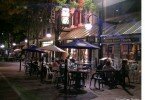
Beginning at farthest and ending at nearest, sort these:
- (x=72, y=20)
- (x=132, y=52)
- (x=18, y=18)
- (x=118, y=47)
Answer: (x=18, y=18) → (x=72, y=20) → (x=118, y=47) → (x=132, y=52)

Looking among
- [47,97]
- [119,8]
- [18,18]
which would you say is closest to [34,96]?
[47,97]

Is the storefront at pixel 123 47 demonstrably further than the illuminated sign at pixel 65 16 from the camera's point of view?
No

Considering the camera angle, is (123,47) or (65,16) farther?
(65,16)

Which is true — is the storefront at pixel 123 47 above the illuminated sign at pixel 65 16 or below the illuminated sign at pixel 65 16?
below

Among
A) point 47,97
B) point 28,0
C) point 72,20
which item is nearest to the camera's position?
point 47,97

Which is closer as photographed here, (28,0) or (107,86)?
(107,86)

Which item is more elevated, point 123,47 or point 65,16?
point 65,16

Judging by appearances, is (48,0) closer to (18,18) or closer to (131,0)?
(131,0)

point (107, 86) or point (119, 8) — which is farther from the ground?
point (119, 8)

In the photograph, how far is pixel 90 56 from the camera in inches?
1107

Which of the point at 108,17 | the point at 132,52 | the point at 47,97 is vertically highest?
the point at 108,17

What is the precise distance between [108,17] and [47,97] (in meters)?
16.6

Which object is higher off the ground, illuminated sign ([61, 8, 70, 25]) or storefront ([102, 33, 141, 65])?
illuminated sign ([61, 8, 70, 25])

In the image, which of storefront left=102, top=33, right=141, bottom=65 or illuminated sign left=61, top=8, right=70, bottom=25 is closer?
storefront left=102, top=33, right=141, bottom=65
